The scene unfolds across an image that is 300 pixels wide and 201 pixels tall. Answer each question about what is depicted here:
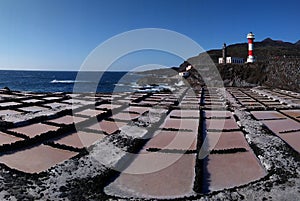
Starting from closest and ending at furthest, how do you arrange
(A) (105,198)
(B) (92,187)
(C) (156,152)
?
(A) (105,198)
(B) (92,187)
(C) (156,152)

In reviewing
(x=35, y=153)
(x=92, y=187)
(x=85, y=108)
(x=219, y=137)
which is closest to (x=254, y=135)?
(x=219, y=137)

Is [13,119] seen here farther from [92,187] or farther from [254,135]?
[254,135]

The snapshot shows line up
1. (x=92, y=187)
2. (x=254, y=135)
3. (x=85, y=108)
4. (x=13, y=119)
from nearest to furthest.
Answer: (x=92, y=187)
(x=254, y=135)
(x=13, y=119)
(x=85, y=108)

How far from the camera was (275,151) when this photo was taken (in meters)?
4.11

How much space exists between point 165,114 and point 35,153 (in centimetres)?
361

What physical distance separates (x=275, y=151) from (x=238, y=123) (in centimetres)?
195

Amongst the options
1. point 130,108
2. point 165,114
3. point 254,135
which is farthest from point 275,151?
point 130,108

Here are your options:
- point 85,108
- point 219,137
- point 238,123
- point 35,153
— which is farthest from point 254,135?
point 85,108

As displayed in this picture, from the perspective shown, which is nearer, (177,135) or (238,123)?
(177,135)

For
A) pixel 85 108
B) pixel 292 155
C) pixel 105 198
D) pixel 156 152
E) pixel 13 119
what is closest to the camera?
pixel 105 198

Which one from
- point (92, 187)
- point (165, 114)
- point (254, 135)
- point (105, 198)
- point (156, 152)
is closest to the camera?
point (105, 198)

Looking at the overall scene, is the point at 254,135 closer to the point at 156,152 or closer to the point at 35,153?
the point at 156,152

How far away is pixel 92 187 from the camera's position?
290cm

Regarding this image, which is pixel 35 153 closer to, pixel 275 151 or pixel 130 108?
pixel 275 151
